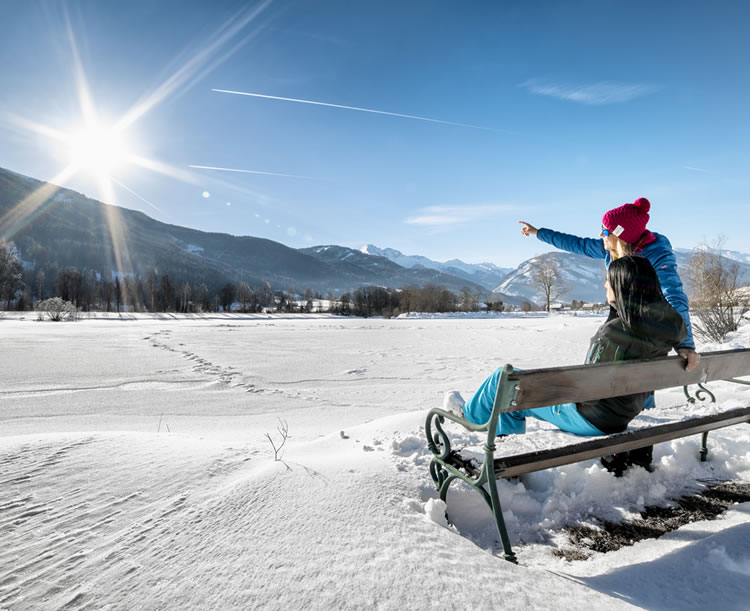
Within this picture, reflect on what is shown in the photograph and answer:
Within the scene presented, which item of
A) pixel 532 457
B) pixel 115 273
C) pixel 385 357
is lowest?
pixel 385 357

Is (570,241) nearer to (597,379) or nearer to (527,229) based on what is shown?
(527,229)

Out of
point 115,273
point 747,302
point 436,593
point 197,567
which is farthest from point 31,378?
point 115,273

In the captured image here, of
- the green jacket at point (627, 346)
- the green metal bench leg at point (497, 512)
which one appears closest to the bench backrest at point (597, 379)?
the green jacket at point (627, 346)

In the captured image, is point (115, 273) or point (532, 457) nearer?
point (532, 457)

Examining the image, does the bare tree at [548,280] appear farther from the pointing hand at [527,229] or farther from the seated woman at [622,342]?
the seated woman at [622,342]

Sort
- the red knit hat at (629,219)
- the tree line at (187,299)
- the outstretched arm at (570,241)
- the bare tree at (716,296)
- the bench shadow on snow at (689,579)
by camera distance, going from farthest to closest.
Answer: the tree line at (187,299) → the bare tree at (716,296) → the outstretched arm at (570,241) → the red knit hat at (629,219) → the bench shadow on snow at (689,579)

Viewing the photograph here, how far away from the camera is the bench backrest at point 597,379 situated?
1873 mm

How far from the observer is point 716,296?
11758 millimetres

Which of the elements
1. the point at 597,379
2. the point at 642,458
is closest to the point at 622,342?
the point at 597,379

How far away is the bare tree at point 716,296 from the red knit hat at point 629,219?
11.6 m

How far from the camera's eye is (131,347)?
12.6 meters

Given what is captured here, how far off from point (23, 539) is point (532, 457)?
2482 mm

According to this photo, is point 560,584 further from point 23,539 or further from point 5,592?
point 23,539

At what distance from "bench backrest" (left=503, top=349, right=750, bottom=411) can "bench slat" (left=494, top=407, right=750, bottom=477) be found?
30 centimetres
